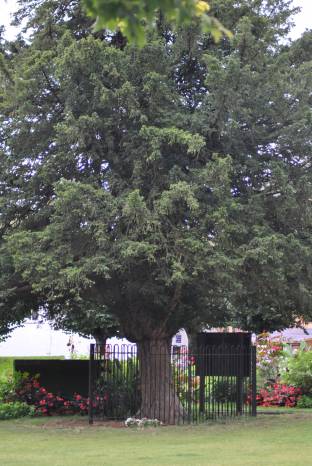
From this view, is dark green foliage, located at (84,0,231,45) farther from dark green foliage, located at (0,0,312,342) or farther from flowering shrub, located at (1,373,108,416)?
flowering shrub, located at (1,373,108,416)

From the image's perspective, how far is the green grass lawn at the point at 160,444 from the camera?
10297 mm

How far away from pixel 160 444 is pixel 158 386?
12.3 feet

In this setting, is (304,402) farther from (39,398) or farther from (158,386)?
(39,398)

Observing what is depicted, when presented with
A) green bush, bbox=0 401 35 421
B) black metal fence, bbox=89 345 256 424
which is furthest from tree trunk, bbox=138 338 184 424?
green bush, bbox=0 401 35 421

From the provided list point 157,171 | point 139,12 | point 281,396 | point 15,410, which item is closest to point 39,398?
point 15,410

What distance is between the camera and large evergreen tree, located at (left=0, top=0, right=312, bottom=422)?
13.5 meters

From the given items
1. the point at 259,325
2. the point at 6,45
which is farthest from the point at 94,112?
the point at 259,325

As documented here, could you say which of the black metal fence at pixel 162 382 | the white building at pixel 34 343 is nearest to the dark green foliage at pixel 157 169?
the black metal fence at pixel 162 382

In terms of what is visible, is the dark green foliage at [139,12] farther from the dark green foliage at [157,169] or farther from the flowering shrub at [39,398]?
the flowering shrub at [39,398]

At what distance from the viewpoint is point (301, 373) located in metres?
20.1

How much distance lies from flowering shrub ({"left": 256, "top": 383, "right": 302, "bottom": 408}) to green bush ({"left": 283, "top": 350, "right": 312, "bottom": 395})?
0.18 m

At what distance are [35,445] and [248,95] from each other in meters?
8.11

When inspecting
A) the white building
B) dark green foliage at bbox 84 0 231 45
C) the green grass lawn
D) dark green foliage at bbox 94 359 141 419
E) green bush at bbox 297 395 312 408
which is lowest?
the green grass lawn

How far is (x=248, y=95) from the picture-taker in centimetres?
1475
